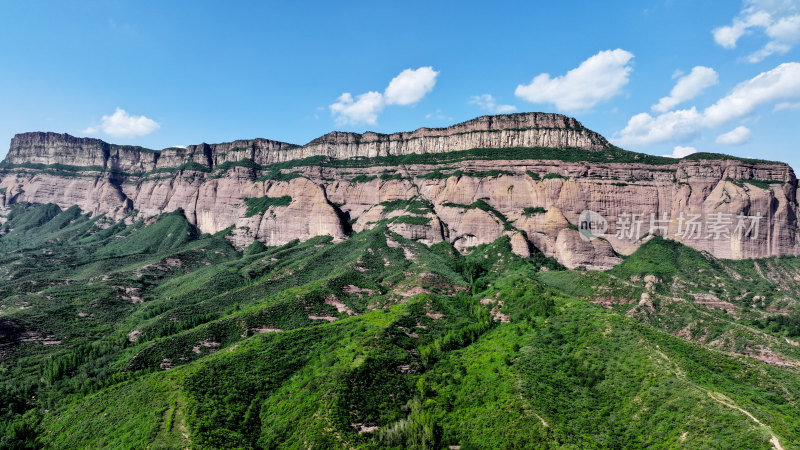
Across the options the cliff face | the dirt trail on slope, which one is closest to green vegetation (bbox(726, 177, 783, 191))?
the cliff face

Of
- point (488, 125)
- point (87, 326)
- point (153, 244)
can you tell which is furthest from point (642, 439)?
point (153, 244)

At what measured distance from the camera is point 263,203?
173 m

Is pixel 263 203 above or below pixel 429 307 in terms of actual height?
above

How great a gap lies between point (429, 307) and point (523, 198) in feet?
240

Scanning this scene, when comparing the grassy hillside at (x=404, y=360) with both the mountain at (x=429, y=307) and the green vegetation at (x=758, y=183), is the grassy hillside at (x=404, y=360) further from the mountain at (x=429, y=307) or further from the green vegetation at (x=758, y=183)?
the green vegetation at (x=758, y=183)

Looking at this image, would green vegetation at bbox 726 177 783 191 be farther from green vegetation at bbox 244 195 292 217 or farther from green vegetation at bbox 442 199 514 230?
green vegetation at bbox 244 195 292 217

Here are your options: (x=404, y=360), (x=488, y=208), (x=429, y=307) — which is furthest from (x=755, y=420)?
(x=488, y=208)

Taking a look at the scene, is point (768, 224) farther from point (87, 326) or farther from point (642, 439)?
point (87, 326)

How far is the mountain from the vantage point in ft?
151

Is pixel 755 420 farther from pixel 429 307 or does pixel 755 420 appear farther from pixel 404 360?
pixel 429 307

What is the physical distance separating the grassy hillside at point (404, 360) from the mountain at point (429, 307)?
374 millimetres

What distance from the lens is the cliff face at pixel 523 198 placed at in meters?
122

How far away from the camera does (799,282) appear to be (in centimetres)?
10881

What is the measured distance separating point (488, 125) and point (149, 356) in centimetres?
13966
